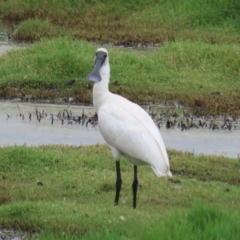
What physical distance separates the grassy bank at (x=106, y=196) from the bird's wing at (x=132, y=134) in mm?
484

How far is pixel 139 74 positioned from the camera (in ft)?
48.9

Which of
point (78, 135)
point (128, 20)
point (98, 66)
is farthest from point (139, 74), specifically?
point (128, 20)

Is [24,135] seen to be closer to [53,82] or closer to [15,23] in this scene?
[53,82]

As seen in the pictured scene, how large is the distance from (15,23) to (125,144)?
1518 centimetres

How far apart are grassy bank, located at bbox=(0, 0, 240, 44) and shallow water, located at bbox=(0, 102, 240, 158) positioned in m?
7.20

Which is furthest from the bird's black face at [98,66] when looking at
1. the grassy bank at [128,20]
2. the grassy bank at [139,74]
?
the grassy bank at [128,20]

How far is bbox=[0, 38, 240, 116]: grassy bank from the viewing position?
1407 centimetres

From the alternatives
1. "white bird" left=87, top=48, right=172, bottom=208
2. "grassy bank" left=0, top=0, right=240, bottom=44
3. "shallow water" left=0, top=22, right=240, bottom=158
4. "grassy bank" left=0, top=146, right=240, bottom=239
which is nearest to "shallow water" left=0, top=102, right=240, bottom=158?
"shallow water" left=0, top=22, right=240, bottom=158

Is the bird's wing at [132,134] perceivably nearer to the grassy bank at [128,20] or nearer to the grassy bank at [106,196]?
the grassy bank at [106,196]

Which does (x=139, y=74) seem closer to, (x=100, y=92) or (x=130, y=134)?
(x=100, y=92)

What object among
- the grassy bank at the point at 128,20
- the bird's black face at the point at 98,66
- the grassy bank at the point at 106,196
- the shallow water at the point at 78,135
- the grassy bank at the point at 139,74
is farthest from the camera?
the grassy bank at the point at 128,20

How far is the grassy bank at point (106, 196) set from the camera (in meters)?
6.64

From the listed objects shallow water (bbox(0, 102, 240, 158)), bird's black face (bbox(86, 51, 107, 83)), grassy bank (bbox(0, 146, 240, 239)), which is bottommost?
shallow water (bbox(0, 102, 240, 158))

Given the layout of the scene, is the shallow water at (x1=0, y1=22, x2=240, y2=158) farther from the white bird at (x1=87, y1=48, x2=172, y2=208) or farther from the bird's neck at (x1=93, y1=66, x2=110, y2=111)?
the white bird at (x1=87, y1=48, x2=172, y2=208)
